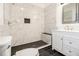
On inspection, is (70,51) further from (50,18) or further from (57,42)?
(50,18)

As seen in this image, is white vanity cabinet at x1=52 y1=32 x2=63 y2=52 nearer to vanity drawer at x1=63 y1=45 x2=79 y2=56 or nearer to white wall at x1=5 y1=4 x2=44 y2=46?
vanity drawer at x1=63 y1=45 x2=79 y2=56

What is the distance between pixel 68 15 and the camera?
4.76 feet

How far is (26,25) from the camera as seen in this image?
1.23 metres

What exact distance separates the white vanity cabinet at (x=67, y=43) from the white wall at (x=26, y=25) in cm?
40

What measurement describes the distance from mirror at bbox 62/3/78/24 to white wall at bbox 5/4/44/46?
566 mm

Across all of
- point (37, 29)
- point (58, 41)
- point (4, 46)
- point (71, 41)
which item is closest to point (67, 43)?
point (71, 41)

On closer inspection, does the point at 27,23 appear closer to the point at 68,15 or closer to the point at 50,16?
the point at 50,16

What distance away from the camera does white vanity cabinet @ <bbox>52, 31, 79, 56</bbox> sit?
3.32ft

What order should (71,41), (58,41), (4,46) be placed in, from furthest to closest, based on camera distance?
1. (58,41)
2. (71,41)
3. (4,46)

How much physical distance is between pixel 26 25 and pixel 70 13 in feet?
3.15

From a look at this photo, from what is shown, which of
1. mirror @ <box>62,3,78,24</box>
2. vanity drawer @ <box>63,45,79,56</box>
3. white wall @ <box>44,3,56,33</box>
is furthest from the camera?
white wall @ <box>44,3,56,33</box>

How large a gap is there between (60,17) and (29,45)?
3.31 ft

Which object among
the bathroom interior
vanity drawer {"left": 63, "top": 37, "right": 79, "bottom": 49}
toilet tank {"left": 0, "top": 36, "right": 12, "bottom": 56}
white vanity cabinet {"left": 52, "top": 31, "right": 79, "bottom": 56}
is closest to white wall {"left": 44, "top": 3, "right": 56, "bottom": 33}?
the bathroom interior

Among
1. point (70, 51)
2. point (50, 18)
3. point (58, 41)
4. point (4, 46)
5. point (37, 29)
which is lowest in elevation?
point (70, 51)
